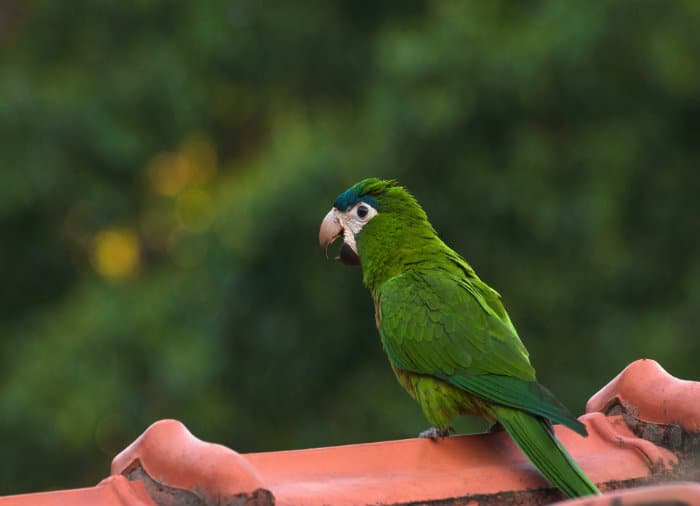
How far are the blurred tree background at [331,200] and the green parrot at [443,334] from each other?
4.22 metres

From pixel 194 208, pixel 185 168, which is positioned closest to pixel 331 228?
pixel 194 208

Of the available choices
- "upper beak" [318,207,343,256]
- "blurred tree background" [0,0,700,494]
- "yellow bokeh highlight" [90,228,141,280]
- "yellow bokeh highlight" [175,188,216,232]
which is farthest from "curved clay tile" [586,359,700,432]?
"yellow bokeh highlight" [90,228,141,280]

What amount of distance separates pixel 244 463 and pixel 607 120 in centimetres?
694

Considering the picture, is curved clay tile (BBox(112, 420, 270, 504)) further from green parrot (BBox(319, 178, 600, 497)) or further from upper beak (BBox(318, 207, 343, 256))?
upper beak (BBox(318, 207, 343, 256))

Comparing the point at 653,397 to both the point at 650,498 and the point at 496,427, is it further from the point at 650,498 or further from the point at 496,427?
the point at 650,498

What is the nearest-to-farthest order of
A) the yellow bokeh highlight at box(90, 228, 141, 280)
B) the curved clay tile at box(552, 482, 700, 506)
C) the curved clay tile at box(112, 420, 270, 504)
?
the curved clay tile at box(552, 482, 700, 506), the curved clay tile at box(112, 420, 270, 504), the yellow bokeh highlight at box(90, 228, 141, 280)

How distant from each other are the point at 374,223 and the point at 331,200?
168 inches

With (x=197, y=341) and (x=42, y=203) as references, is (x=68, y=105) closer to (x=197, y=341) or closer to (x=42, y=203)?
(x=42, y=203)

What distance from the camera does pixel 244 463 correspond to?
7.57 ft

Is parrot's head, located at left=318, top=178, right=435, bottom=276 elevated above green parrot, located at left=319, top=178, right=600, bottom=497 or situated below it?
above

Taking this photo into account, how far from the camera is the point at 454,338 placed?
3260 mm

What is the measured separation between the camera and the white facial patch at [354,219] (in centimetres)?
385

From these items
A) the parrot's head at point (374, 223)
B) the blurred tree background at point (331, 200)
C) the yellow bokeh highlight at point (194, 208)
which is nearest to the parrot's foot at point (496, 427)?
the parrot's head at point (374, 223)

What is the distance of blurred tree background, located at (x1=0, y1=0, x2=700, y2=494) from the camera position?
8.26m
